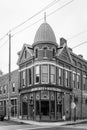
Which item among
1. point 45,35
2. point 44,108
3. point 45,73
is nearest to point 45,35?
point 45,35

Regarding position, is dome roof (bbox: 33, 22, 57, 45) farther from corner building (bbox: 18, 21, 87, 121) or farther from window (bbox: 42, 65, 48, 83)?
window (bbox: 42, 65, 48, 83)

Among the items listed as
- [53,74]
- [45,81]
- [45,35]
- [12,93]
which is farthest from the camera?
[12,93]

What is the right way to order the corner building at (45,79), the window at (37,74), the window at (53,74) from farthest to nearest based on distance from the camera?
the window at (53,74) < the window at (37,74) < the corner building at (45,79)

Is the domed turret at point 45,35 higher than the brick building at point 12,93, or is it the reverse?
the domed turret at point 45,35

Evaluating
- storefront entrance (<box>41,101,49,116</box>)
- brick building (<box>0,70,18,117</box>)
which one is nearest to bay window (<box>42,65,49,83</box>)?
storefront entrance (<box>41,101,49,116</box>)

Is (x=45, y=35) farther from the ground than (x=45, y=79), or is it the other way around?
(x=45, y=35)

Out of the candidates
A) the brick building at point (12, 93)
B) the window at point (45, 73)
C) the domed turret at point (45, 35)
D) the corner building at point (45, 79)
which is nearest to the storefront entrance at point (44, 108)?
the corner building at point (45, 79)

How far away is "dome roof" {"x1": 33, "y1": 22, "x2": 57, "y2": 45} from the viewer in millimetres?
31484

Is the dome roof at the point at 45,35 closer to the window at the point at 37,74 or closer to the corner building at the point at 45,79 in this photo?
the corner building at the point at 45,79

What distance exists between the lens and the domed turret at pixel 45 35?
3148 centimetres

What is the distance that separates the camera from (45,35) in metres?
31.8

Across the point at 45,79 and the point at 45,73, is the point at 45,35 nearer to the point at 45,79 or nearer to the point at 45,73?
the point at 45,73

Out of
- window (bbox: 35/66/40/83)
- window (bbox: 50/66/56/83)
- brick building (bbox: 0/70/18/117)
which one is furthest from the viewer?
brick building (bbox: 0/70/18/117)

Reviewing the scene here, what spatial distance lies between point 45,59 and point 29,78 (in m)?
4.43
